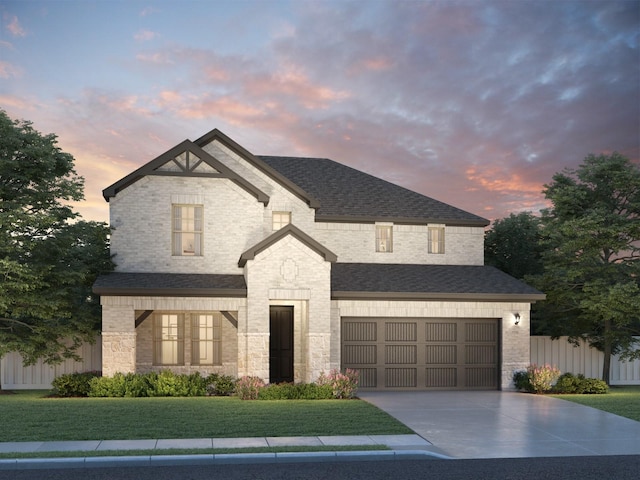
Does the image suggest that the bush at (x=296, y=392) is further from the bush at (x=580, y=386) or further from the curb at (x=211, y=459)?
the bush at (x=580, y=386)

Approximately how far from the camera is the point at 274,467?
451 inches

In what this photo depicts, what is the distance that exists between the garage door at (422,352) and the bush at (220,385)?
4122 millimetres

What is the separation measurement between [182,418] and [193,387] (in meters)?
4.96

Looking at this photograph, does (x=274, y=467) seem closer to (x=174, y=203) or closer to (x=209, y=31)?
(x=174, y=203)

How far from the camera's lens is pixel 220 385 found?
21.0m

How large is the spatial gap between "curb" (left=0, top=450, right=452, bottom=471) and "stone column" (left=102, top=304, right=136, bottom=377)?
9707mm

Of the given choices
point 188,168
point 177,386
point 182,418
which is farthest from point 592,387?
point 188,168

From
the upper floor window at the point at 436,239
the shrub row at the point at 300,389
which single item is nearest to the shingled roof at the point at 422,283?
the upper floor window at the point at 436,239

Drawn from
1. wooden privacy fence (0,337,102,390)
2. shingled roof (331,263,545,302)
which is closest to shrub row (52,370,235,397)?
wooden privacy fence (0,337,102,390)

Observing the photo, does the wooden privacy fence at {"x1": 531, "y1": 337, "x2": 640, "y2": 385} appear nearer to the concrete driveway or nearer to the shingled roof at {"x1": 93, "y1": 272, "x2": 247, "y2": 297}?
the concrete driveway

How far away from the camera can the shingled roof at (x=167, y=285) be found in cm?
2125

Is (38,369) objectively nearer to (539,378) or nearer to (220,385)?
(220,385)

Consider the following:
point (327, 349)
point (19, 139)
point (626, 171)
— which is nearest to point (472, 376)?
point (327, 349)

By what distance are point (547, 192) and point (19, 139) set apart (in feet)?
64.9
